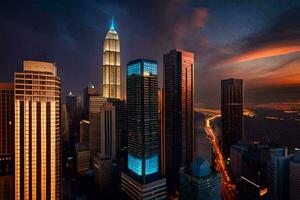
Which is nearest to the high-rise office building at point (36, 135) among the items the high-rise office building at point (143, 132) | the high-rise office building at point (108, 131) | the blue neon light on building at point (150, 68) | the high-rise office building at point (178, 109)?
the high-rise office building at point (143, 132)

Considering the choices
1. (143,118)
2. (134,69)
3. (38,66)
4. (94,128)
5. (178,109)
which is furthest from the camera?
(94,128)

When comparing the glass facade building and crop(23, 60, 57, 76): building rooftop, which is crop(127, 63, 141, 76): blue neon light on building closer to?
the glass facade building

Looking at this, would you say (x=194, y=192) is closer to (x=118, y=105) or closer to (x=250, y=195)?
(x=250, y=195)

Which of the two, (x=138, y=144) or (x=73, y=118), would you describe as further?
(x=73, y=118)

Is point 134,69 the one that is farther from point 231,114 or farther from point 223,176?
point 231,114

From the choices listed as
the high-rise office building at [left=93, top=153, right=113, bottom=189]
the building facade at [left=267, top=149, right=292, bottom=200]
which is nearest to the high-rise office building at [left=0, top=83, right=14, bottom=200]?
the high-rise office building at [left=93, top=153, right=113, bottom=189]

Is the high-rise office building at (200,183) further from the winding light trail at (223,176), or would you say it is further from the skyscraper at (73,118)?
the skyscraper at (73,118)

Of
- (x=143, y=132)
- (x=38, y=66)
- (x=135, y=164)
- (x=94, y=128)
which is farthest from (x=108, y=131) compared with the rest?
(x=38, y=66)

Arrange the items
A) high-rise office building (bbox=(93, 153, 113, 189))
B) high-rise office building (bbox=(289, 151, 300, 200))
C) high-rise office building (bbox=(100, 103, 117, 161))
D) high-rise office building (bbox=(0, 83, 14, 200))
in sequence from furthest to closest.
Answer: high-rise office building (bbox=(100, 103, 117, 161)) → high-rise office building (bbox=(93, 153, 113, 189)) → high-rise office building (bbox=(289, 151, 300, 200)) → high-rise office building (bbox=(0, 83, 14, 200))
